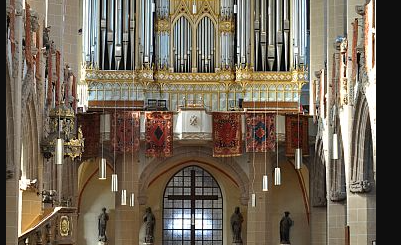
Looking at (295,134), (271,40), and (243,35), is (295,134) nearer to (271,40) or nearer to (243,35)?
(271,40)

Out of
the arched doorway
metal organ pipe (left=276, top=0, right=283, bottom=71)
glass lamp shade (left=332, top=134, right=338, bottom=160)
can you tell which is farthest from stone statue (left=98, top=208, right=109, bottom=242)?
glass lamp shade (left=332, top=134, right=338, bottom=160)

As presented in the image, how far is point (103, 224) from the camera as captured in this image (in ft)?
115

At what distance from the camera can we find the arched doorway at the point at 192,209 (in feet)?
116

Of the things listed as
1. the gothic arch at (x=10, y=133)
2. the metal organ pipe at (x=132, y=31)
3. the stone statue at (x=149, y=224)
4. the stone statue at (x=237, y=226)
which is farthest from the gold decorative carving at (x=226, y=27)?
the gothic arch at (x=10, y=133)

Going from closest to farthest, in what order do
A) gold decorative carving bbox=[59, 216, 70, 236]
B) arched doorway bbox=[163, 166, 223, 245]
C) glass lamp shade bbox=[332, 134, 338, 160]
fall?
gold decorative carving bbox=[59, 216, 70, 236], glass lamp shade bbox=[332, 134, 338, 160], arched doorway bbox=[163, 166, 223, 245]

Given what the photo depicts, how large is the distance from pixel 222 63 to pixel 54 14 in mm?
8926

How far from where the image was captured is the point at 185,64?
35.3m

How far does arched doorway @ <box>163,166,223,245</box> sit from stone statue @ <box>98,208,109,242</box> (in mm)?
2513

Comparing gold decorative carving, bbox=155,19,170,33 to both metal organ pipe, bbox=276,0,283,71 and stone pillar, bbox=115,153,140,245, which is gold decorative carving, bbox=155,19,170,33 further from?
stone pillar, bbox=115,153,140,245

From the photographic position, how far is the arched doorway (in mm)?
35472

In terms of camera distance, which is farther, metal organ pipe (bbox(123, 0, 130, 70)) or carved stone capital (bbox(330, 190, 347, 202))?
metal organ pipe (bbox(123, 0, 130, 70))
